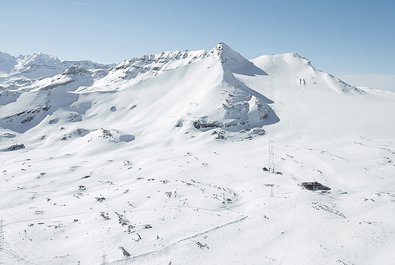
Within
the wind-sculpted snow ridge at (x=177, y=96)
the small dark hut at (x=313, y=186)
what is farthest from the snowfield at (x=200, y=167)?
the small dark hut at (x=313, y=186)

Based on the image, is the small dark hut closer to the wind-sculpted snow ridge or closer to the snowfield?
the snowfield

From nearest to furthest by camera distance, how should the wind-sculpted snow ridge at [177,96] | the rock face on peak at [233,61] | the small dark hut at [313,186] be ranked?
the small dark hut at [313,186] < the wind-sculpted snow ridge at [177,96] < the rock face on peak at [233,61]

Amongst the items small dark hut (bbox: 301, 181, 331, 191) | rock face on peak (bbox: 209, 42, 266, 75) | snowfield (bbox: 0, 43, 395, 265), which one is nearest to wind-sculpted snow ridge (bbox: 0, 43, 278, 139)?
rock face on peak (bbox: 209, 42, 266, 75)

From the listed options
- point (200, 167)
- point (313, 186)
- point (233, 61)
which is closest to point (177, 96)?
point (233, 61)

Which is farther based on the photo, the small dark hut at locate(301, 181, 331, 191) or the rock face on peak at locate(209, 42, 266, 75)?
the rock face on peak at locate(209, 42, 266, 75)

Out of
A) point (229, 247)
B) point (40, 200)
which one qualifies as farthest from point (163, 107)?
point (229, 247)

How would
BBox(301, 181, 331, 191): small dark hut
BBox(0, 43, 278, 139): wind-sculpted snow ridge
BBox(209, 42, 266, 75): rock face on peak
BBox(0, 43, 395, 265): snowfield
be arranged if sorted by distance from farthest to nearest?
BBox(209, 42, 266, 75): rock face on peak → BBox(0, 43, 278, 139): wind-sculpted snow ridge → BBox(301, 181, 331, 191): small dark hut → BBox(0, 43, 395, 265): snowfield

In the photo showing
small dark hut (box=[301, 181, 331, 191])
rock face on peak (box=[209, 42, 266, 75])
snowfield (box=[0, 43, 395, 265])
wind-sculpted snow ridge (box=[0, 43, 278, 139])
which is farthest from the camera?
rock face on peak (box=[209, 42, 266, 75])

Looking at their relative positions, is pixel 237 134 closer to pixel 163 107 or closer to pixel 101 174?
pixel 163 107

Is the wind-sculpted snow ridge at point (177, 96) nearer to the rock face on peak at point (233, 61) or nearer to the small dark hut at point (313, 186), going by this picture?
the rock face on peak at point (233, 61)
